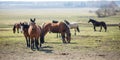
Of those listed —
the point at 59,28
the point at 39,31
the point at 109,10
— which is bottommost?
the point at 109,10

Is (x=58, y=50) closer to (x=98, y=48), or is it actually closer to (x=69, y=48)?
(x=69, y=48)

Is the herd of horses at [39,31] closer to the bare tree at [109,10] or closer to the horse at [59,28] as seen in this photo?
the horse at [59,28]

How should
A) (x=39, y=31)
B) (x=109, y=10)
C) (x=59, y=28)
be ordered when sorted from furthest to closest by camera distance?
(x=109, y=10) → (x=59, y=28) → (x=39, y=31)

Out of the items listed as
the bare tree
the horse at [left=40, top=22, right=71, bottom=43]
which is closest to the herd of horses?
the horse at [left=40, top=22, right=71, bottom=43]

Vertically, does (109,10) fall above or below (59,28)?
below

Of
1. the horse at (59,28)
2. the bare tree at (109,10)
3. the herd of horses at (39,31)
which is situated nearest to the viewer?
the herd of horses at (39,31)

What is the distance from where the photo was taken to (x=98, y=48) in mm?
13469

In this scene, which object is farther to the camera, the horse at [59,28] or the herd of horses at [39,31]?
the horse at [59,28]

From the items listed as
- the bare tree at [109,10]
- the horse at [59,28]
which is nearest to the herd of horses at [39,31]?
the horse at [59,28]

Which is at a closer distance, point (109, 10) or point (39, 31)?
point (39, 31)

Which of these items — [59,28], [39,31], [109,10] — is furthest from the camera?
[109,10]

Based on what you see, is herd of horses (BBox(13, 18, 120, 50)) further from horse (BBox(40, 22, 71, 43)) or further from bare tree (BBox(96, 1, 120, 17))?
bare tree (BBox(96, 1, 120, 17))

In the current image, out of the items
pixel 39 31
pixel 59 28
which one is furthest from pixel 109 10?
pixel 39 31

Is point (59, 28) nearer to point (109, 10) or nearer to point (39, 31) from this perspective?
point (39, 31)
